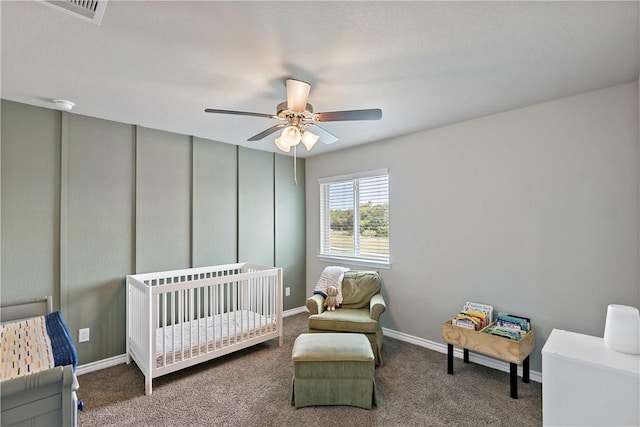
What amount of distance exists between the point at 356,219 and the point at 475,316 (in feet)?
6.08

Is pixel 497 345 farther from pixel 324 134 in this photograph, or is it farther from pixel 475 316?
pixel 324 134

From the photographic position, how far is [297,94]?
1966 mm

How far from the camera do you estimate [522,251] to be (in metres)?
2.69

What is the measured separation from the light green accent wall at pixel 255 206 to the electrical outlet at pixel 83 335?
170cm

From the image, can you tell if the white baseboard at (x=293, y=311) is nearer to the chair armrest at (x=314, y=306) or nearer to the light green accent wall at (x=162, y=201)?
the chair armrest at (x=314, y=306)

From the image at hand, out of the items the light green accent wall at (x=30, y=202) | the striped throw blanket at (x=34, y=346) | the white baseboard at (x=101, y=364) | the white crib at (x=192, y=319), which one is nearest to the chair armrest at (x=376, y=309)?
the white crib at (x=192, y=319)

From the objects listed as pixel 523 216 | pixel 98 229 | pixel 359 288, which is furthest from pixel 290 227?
pixel 523 216

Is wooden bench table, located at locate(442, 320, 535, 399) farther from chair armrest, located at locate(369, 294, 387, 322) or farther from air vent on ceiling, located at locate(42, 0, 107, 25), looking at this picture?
air vent on ceiling, located at locate(42, 0, 107, 25)

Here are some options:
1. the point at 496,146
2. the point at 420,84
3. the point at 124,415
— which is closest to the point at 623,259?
the point at 496,146

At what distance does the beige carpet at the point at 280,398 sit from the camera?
209 centimetres

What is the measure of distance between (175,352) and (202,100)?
2191 mm

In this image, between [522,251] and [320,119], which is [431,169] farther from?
[320,119]

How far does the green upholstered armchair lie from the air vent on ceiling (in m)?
2.78

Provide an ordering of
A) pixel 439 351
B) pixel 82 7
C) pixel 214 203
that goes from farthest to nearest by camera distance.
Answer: pixel 214 203 → pixel 439 351 → pixel 82 7
